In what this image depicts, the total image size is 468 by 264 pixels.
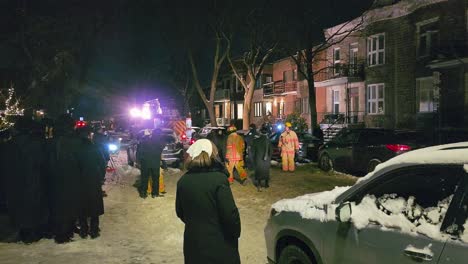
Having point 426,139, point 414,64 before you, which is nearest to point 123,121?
point 414,64

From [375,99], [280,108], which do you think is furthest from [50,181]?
[280,108]

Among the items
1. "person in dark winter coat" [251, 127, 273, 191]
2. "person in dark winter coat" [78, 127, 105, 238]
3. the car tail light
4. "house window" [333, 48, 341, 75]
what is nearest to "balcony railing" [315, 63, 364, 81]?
"house window" [333, 48, 341, 75]

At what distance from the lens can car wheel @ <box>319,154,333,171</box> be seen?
16297mm

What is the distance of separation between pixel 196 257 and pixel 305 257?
1288 millimetres

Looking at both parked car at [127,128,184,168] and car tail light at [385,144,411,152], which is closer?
car tail light at [385,144,411,152]

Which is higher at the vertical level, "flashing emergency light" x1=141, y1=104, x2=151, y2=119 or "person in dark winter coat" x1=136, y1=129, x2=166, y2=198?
"flashing emergency light" x1=141, y1=104, x2=151, y2=119

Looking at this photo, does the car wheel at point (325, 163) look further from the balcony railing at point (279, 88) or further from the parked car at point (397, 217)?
the balcony railing at point (279, 88)

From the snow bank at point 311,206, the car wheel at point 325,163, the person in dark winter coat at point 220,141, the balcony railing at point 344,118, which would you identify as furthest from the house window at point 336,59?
the snow bank at point 311,206

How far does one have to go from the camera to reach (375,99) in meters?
29.8

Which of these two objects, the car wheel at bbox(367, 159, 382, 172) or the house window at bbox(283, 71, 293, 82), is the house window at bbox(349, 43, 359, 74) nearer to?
the house window at bbox(283, 71, 293, 82)

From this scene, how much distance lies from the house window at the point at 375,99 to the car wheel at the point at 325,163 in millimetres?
13822

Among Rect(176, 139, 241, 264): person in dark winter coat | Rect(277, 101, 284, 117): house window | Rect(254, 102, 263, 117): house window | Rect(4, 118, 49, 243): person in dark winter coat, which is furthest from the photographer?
Rect(254, 102, 263, 117): house window

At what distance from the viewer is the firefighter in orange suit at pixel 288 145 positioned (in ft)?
51.8

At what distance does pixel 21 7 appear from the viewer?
26219mm
